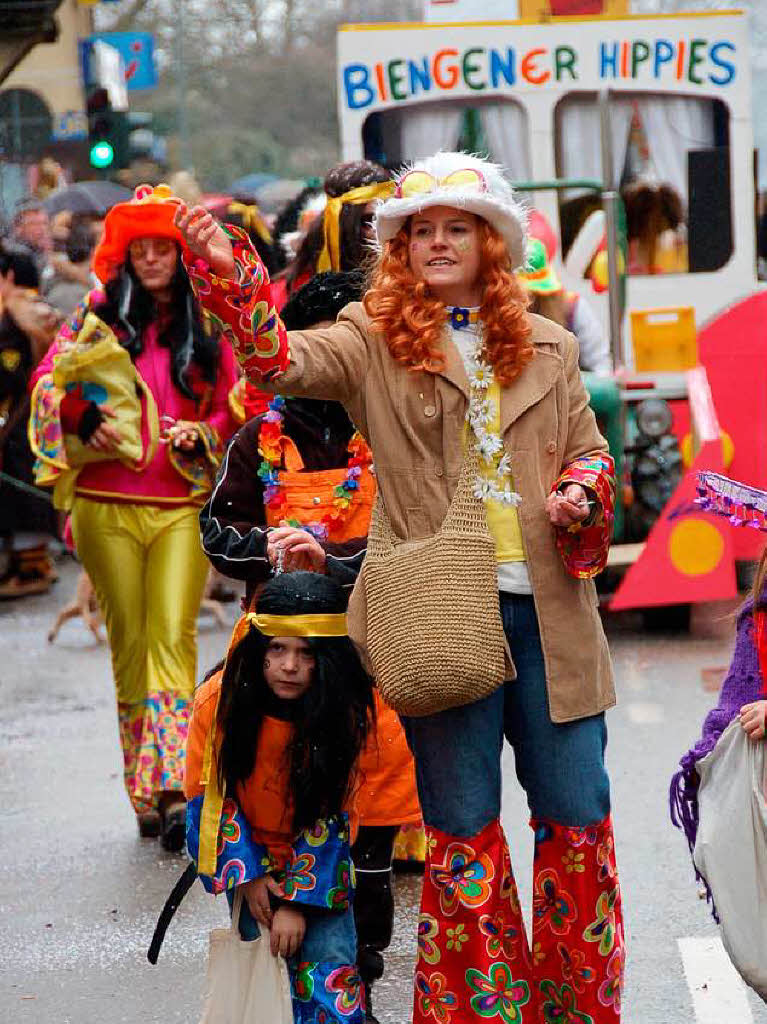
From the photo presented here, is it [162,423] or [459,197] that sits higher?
[459,197]

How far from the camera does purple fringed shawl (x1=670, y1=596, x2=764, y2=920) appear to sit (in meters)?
4.13

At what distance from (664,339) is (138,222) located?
512cm

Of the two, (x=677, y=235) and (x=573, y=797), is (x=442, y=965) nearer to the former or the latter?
(x=573, y=797)

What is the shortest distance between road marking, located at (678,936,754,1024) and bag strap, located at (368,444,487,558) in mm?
1415

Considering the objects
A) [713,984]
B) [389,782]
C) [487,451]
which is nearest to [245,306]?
[487,451]

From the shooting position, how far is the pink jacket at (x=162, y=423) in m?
6.38

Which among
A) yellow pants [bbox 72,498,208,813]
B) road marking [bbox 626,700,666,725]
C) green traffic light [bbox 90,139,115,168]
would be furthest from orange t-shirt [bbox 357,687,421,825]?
green traffic light [bbox 90,139,115,168]

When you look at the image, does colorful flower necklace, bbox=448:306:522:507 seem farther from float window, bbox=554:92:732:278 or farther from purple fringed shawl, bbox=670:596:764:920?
float window, bbox=554:92:732:278

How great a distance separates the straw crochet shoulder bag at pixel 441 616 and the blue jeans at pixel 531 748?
0.29 feet

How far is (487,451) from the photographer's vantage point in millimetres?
3961

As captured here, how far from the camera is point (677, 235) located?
477 inches

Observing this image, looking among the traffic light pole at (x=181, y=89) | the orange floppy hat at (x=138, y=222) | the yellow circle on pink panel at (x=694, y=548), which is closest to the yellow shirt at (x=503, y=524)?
the orange floppy hat at (x=138, y=222)

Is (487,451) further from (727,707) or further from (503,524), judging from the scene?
(727,707)

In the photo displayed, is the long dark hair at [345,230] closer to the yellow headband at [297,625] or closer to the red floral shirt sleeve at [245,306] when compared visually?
the yellow headband at [297,625]
